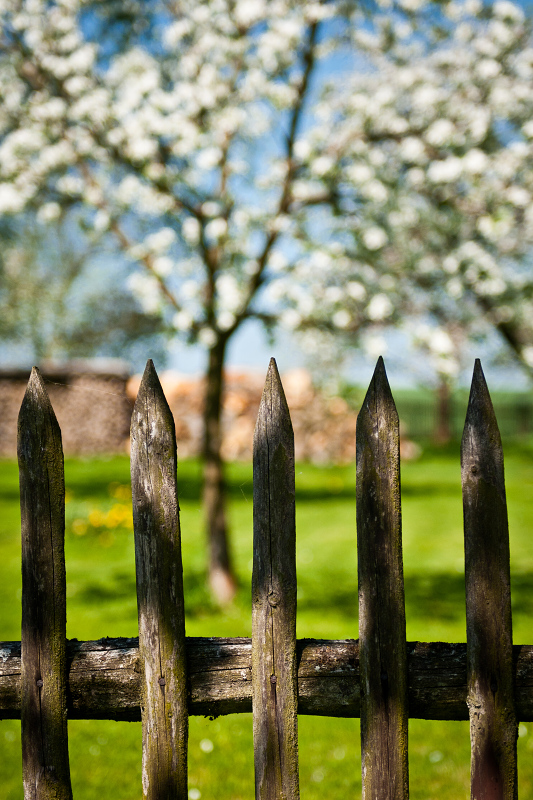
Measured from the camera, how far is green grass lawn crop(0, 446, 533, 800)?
131 inches

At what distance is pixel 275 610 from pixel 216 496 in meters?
4.42

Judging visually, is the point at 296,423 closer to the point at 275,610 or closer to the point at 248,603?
the point at 248,603

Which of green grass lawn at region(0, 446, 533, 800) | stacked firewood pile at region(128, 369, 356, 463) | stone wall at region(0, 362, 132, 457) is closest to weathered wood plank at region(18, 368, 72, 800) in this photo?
green grass lawn at region(0, 446, 533, 800)

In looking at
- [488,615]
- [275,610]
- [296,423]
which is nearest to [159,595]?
[275,610]

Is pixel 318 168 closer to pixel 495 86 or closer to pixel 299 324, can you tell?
pixel 299 324

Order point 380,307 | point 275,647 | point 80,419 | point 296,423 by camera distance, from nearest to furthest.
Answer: point 275,647
point 380,307
point 296,423
point 80,419

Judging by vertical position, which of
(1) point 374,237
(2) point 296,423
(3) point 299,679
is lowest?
(3) point 299,679

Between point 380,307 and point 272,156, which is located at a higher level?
point 272,156

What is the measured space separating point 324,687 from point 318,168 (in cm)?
447

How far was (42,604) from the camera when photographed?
1674mm

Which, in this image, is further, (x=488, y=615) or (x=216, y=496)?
(x=216, y=496)

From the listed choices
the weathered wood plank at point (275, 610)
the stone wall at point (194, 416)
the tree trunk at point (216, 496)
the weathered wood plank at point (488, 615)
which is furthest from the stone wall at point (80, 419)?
the weathered wood plank at point (488, 615)

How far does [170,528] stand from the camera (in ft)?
5.47

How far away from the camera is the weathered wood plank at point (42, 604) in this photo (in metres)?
1.66
